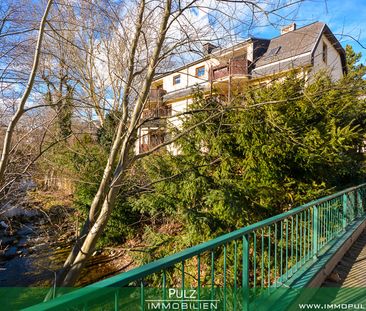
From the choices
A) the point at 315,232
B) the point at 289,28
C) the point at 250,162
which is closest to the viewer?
the point at 289,28

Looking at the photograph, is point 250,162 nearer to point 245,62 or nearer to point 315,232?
point 245,62

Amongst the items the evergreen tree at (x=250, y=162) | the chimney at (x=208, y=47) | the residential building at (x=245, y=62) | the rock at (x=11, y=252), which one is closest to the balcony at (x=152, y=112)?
the residential building at (x=245, y=62)

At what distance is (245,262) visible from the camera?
6.61 feet

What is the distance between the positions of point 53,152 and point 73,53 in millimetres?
2075

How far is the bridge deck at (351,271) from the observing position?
302cm

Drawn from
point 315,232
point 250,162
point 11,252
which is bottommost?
point 11,252

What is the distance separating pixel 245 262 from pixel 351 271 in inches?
89.5

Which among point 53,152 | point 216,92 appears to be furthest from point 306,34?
point 53,152

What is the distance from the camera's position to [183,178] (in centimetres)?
537

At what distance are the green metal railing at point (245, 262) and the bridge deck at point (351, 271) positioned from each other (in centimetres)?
30

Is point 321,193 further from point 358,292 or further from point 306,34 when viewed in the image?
point 306,34

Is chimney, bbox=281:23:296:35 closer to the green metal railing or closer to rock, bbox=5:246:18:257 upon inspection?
the green metal railing

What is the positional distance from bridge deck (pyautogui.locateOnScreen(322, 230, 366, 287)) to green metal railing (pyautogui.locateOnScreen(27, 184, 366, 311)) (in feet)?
0.98

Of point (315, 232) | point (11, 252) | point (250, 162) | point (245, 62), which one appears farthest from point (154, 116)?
point (11, 252)
